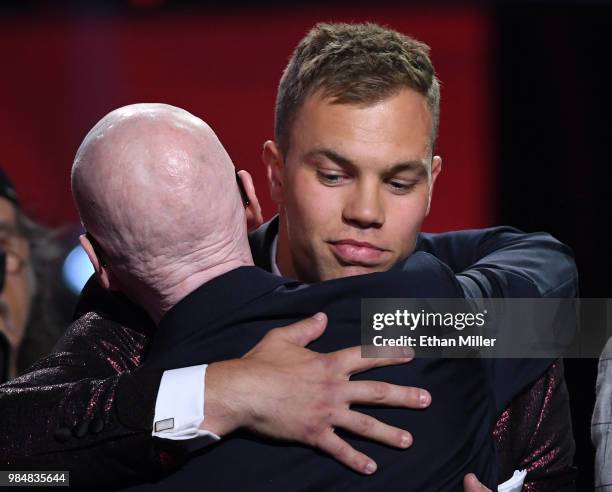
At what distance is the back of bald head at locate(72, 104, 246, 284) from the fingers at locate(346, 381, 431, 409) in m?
0.27

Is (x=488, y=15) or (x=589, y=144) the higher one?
(x=488, y=15)

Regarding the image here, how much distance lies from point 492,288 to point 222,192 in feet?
1.66

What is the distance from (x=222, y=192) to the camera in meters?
1.39

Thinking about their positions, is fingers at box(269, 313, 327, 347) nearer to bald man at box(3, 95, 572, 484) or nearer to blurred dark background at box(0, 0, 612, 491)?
bald man at box(3, 95, 572, 484)

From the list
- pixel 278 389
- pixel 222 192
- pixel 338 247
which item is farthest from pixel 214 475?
pixel 338 247

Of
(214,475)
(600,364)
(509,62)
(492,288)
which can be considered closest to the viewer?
(214,475)

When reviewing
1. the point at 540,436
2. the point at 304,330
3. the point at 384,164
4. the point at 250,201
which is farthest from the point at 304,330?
the point at 540,436

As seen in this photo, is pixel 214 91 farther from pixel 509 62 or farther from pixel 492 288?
pixel 492 288

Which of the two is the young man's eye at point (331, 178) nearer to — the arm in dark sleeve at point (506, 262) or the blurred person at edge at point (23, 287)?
the arm in dark sleeve at point (506, 262)

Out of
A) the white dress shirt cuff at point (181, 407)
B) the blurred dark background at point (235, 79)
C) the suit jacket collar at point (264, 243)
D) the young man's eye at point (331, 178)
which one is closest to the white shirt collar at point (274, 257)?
the suit jacket collar at point (264, 243)

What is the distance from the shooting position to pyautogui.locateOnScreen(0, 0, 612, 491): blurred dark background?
3.43m

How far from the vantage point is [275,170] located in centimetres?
186

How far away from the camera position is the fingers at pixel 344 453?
132cm

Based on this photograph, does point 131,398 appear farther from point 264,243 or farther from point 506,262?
point 506,262
